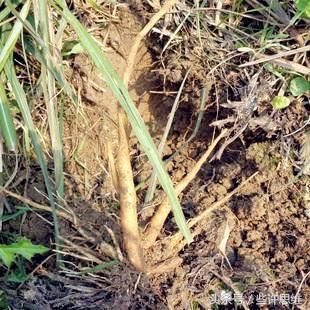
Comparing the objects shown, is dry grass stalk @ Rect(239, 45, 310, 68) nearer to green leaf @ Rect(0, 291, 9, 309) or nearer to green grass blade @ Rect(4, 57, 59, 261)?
green grass blade @ Rect(4, 57, 59, 261)

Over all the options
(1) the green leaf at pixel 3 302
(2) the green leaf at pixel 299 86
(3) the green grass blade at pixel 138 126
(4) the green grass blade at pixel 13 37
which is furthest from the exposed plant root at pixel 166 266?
(4) the green grass blade at pixel 13 37

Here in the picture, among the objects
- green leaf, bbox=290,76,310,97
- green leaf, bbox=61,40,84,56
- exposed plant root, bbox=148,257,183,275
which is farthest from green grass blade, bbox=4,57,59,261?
green leaf, bbox=290,76,310,97

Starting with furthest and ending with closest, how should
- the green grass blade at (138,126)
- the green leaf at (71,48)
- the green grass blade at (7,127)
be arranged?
the green leaf at (71,48), the green grass blade at (7,127), the green grass blade at (138,126)

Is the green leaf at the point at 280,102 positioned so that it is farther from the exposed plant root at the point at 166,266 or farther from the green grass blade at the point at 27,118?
the green grass blade at the point at 27,118

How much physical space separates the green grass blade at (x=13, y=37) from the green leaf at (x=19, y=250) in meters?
0.45

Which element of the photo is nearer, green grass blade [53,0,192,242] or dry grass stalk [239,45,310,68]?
green grass blade [53,0,192,242]

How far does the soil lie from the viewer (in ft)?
4.79

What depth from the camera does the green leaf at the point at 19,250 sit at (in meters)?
1.41

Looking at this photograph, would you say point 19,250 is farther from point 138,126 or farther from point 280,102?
point 280,102

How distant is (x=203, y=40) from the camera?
61.4 inches

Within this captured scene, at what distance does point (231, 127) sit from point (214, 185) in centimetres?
17

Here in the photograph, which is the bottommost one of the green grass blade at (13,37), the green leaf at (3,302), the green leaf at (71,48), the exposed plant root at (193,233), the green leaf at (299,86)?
the green leaf at (3,302)

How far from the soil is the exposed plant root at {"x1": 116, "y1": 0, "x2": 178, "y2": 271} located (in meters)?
0.04

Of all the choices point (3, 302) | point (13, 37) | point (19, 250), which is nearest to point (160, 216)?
point (19, 250)
